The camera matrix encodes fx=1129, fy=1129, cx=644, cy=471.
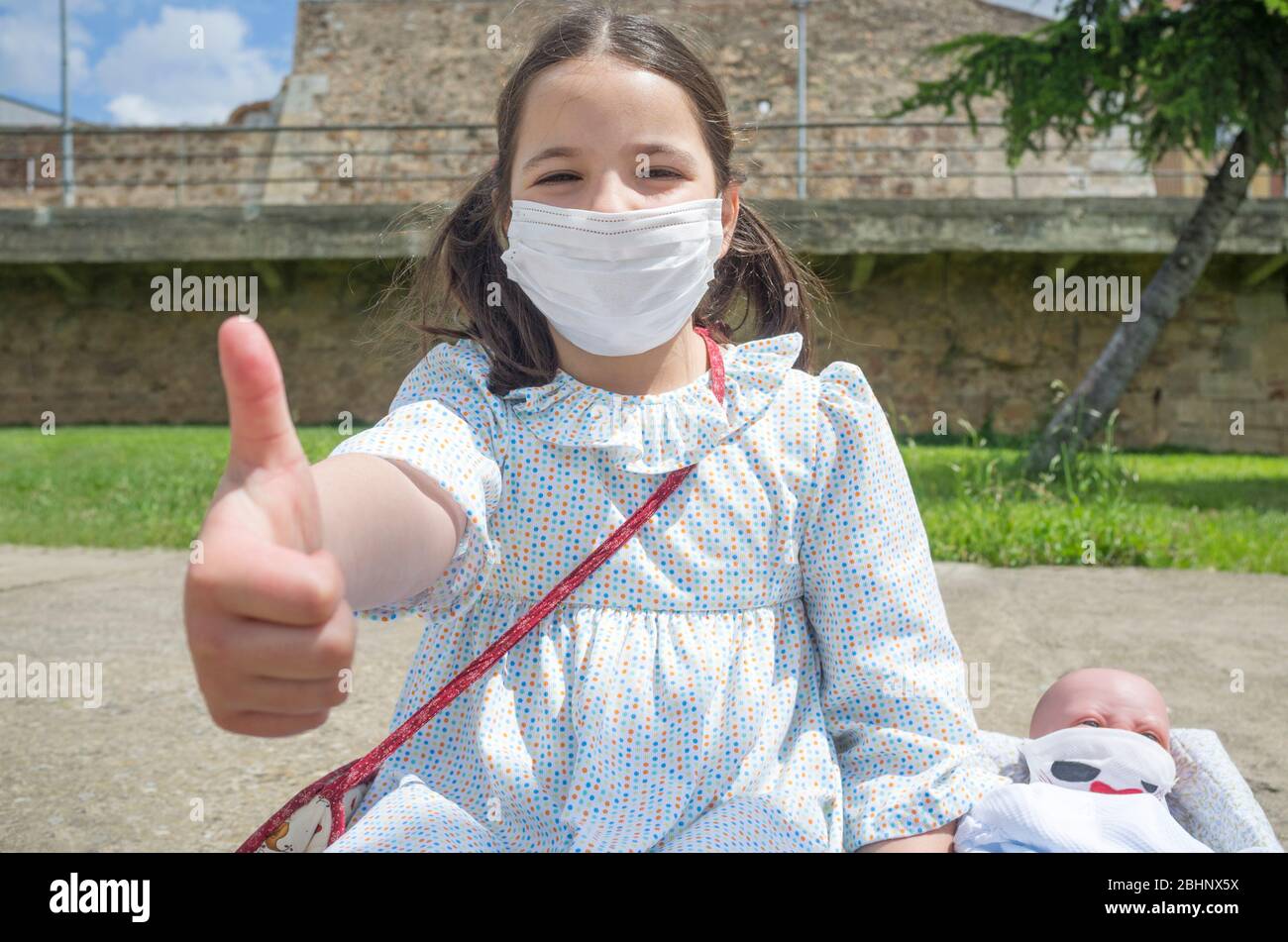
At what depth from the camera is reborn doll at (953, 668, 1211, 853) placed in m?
1.49

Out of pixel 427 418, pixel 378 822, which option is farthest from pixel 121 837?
pixel 427 418

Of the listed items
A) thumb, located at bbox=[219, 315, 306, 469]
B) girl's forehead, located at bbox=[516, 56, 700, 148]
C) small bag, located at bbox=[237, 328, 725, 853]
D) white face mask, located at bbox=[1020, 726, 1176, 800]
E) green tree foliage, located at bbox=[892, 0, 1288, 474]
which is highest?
green tree foliage, located at bbox=[892, 0, 1288, 474]

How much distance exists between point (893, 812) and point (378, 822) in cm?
67

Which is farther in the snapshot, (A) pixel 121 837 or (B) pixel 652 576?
(A) pixel 121 837

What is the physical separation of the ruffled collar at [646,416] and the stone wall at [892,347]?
36.7 ft

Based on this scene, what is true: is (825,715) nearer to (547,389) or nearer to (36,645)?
(547,389)

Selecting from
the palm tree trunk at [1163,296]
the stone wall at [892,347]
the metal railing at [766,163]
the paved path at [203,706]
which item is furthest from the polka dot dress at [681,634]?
the metal railing at [766,163]

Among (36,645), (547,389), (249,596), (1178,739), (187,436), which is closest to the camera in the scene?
(249,596)

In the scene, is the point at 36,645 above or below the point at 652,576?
below

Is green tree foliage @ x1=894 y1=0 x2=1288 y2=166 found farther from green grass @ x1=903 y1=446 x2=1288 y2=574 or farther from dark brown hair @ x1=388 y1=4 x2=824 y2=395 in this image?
dark brown hair @ x1=388 y1=4 x2=824 y2=395

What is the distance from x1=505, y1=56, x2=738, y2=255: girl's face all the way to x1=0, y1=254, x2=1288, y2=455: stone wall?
1121 centimetres

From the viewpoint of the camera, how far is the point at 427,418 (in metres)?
1.44

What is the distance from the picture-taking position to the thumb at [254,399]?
820 mm

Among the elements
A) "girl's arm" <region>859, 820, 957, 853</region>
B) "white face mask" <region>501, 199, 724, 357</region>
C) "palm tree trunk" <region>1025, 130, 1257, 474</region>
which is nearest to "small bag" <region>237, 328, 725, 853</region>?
"white face mask" <region>501, 199, 724, 357</region>
